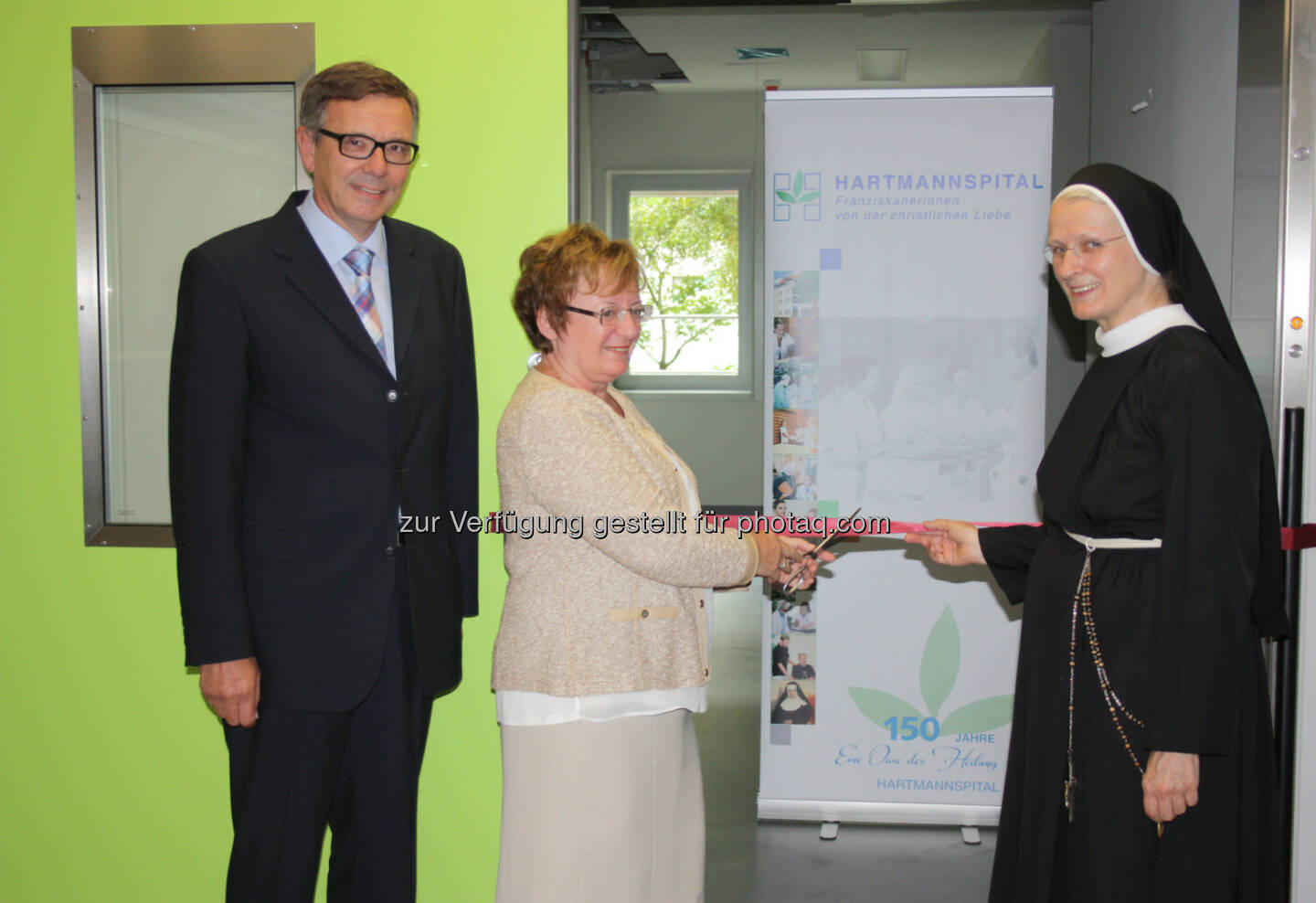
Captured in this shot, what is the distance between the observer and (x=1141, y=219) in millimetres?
1991

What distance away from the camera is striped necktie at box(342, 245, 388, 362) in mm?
2139

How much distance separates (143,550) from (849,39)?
6757mm

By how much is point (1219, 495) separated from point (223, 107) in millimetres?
2470

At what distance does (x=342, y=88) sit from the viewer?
205cm

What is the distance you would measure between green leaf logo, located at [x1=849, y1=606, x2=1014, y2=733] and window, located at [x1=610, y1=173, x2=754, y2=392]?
6.90 meters

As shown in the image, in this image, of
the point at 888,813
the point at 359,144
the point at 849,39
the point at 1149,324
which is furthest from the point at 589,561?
the point at 849,39

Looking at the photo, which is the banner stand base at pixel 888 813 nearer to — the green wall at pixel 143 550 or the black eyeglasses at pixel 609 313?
the green wall at pixel 143 550

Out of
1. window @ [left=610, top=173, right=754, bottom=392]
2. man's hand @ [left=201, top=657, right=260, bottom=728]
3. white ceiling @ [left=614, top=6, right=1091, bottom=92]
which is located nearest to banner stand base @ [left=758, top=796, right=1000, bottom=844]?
man's hand @ [left=201, top=657, right=260, bottom=728]

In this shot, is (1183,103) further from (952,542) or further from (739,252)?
(739,252)

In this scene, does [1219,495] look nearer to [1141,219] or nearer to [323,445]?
[1141,219]

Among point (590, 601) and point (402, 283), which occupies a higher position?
point (402, 283)

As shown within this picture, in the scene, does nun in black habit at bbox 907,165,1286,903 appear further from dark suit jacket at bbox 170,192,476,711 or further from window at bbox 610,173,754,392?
window at bbox 610,173,754,392

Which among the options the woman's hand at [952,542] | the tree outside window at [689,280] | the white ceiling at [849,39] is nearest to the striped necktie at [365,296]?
the woman's hand at [952,542]

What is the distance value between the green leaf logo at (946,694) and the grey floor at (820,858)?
0.42 m
